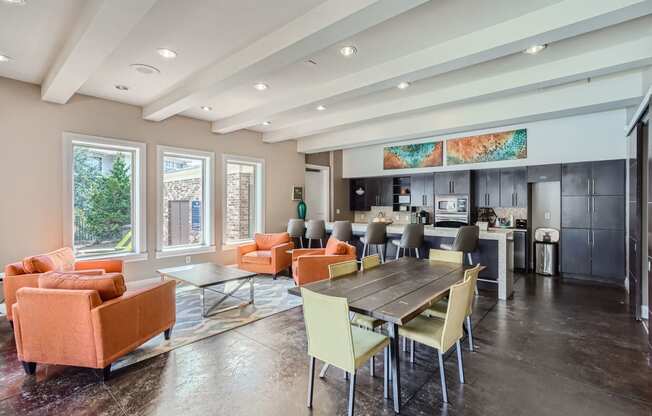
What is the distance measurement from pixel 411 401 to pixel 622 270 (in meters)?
5.27

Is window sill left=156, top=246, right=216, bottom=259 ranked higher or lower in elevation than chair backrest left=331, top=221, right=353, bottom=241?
lower

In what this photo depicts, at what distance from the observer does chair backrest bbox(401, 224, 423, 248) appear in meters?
5.00

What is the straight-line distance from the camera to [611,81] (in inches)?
157

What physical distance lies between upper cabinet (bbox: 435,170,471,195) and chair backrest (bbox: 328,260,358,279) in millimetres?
4768

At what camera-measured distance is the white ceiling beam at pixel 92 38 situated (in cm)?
224

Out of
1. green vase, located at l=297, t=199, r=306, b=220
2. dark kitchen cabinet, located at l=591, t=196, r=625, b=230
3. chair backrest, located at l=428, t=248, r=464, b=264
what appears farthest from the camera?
green vase, located at l=297, t=199, r=306, b=220

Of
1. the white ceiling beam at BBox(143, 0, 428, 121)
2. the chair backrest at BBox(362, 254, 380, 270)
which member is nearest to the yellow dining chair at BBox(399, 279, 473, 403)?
the chair backrest at BBox(362, 254, 380, 270)

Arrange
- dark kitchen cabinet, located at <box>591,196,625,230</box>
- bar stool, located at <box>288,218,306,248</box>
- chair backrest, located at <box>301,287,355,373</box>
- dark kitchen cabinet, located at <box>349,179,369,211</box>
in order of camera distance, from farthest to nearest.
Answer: dark kitchen cabinet, located at <box>349,179,369,211</box>
bar stool, located at <box>288,218,306,248</box>
dark kitchen cabinet, located at <box>591,196,625,230</box>
chair backrest, located at <box>301,287,355,373</box>

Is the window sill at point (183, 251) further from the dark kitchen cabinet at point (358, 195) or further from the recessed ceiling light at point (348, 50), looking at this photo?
the recessed ceiling light at point (348, 50)

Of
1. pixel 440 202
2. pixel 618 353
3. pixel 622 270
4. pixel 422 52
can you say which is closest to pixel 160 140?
pixel 422 52

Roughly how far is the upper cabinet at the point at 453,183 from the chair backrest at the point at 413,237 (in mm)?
2414

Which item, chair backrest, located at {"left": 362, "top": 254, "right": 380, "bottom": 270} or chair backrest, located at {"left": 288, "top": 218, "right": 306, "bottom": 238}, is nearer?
chair backrest, located at {"left": 362, "top": 254, "right": 380, "bottom": 270}

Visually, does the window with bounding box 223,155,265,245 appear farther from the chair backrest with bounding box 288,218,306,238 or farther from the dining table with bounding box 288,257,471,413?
the dining table with bounding box 288,257,471,413

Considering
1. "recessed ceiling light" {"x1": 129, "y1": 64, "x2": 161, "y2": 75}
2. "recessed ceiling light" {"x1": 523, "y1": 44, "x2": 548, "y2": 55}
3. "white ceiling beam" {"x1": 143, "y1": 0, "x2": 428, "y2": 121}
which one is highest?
"recessed ceiling light" {"x1": 129, "y1": 64, "x2": 161, "y2": 75}
